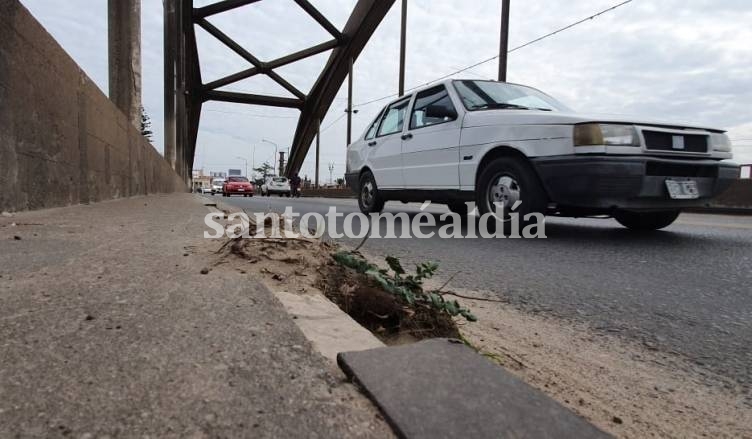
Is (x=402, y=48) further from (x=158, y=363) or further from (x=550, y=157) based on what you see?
(x=158, y=363)

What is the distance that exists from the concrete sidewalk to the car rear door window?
4.47m

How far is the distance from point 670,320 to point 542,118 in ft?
7.71

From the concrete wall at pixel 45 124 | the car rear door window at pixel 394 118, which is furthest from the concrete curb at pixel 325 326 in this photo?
the car rear door window at pixel 394 118

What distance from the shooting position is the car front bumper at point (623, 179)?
3371 mm

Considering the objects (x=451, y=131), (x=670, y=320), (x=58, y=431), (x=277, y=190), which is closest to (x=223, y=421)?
(x=58, y=431)

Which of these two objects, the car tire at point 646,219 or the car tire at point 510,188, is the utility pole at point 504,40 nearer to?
the car tire at point 646,219

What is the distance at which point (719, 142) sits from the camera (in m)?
3.79

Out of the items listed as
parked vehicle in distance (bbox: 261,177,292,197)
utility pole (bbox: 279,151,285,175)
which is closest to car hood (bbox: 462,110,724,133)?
parked vehicle in distance (bbox: 261,177,292,197)

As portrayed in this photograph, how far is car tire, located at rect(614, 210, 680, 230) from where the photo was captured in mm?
4324

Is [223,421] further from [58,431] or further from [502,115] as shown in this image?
[502,115]

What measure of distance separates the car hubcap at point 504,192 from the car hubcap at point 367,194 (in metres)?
2.57

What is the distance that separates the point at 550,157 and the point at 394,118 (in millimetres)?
2816

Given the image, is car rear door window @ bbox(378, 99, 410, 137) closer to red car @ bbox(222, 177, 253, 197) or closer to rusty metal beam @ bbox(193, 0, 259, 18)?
red car @ bbox(222, 177, 253, 197)

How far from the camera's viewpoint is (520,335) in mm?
1555
